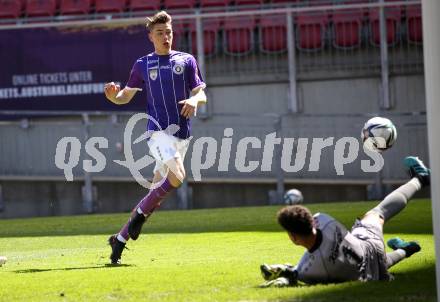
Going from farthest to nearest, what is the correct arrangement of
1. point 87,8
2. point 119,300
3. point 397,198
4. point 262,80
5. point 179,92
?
point 87,8 → point 262,80 → point 179,92 → point 397,198 → point 119,300

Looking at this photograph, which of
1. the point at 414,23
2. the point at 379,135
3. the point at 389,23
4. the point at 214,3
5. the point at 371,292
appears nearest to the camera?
the point at 371,292

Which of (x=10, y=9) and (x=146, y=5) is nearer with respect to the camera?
(x=146, y=5)

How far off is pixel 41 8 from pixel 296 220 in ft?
52.2

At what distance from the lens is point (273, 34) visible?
2028 centimetres

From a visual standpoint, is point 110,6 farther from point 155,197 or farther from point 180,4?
point 155,197

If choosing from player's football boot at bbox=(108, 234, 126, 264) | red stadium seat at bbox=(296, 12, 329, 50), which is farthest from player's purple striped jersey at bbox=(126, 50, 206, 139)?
red stadium seat at bbox=(296, 12, 329, 50)

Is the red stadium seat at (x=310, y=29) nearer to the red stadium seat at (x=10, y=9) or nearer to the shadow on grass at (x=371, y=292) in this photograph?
the red stadium seat at (x=10, y=9)

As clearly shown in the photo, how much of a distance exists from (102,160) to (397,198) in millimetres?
11607

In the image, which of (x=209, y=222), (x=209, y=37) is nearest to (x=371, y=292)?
(x=209, y=222)

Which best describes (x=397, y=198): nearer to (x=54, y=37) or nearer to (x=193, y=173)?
(x=193, y=173)

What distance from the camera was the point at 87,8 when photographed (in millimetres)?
21812

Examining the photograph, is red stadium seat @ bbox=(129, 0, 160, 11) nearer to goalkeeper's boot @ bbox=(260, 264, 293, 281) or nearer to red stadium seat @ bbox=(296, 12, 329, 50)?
red stadium seat @ bbox=(296, 12, 329, 50)

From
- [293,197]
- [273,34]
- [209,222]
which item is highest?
[273,34]

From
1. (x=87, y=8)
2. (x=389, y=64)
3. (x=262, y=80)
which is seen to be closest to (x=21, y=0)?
(x=87, y=8)
